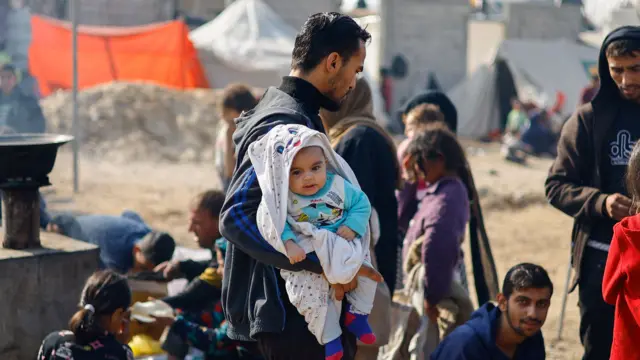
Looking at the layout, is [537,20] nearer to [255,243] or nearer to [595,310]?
[595,310]

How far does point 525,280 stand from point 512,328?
240 mm

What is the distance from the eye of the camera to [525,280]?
4527 millimetres

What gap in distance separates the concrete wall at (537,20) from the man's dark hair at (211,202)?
2004cm

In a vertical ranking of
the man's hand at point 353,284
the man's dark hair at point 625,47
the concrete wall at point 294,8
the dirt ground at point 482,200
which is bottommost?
the dirt ground at point 482,200

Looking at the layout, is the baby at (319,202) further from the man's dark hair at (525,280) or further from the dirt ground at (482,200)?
the dirt ground at (482,200)

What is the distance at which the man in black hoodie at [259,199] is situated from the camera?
9.79ft

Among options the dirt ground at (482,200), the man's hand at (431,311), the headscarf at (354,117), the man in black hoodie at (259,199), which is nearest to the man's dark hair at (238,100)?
the headscarf at (354,117)

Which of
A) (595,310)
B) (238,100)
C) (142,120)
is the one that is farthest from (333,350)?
(142,120)

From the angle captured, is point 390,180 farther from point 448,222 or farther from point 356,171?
point 448,222

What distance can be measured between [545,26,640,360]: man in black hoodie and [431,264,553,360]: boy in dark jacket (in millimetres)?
250

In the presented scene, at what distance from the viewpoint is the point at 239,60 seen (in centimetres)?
1970

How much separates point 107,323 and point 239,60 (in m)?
15.7

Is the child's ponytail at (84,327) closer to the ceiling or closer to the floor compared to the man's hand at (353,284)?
closer to the floor

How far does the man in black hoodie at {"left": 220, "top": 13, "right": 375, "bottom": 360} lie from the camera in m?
2.98
